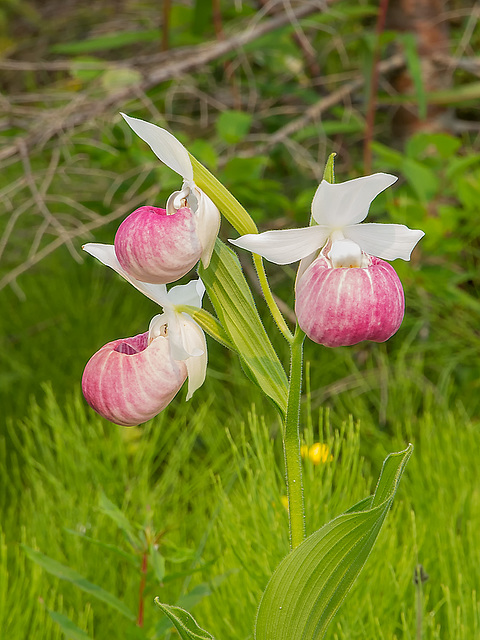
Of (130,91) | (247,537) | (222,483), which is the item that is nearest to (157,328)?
(247,537)

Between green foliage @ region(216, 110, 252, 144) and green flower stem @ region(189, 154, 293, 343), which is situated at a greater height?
green flower stem @ region(189, 154, 293, 343)

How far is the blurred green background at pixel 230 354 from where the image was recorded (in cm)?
105

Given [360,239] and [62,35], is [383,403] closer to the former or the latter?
[360,239]

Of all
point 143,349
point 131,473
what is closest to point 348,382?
point 131,473

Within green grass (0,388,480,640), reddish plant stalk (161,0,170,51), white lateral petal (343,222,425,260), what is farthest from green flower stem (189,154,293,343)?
reddish plant stalk (161,0,170,51)

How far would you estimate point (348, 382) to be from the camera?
1.81 meters

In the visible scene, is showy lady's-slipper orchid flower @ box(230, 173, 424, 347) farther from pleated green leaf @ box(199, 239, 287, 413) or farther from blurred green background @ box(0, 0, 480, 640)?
blurred green background @ box(0, 0, 480, 640)

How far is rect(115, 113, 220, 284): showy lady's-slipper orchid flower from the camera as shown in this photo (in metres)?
0.64

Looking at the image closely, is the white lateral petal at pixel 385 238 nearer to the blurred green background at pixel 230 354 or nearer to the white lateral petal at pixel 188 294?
the white lateral petal at pixel 188 294

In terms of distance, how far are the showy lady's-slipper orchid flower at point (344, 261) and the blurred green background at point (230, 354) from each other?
0.38 m

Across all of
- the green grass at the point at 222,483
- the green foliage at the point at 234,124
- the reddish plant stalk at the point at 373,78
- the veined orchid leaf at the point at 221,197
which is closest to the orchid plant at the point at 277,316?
the veined orchid leaf at the point at 221,197

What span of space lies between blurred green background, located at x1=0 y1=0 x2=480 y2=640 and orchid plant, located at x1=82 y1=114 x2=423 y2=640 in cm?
25

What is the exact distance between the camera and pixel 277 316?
0.74m

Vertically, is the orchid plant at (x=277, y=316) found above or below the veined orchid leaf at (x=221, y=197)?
below
